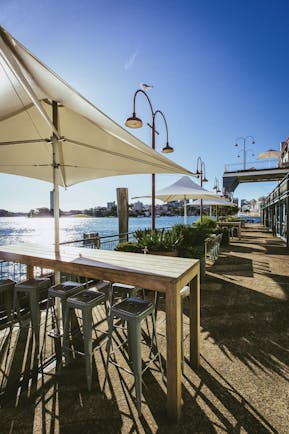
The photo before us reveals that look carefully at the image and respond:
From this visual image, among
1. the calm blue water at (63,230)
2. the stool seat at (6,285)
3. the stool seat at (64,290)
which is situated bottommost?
the calm blue water at (63,230)

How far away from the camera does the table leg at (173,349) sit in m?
1.73

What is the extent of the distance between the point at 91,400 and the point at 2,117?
3.57m

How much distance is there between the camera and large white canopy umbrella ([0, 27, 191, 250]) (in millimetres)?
2094

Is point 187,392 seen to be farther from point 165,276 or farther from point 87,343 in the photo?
point 165,276

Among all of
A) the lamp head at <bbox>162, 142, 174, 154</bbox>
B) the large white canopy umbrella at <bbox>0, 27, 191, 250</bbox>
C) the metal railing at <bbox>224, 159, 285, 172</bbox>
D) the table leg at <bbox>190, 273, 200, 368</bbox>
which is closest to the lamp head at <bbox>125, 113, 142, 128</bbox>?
the large white canopy umbrella at <bbox>0, 27, 191, 250</bbox>

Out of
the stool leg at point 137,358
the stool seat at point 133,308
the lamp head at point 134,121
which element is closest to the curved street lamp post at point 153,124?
the lamp head at point 134,121

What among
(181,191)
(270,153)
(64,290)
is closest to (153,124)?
(181,191)

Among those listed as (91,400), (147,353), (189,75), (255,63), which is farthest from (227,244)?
(91,400)

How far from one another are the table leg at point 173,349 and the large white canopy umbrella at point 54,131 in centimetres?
194

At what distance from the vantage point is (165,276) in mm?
1777

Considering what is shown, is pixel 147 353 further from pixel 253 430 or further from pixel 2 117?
pixel 2 117

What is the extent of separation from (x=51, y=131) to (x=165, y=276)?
3.20m

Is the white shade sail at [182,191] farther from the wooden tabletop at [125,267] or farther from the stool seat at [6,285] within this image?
the stool seat at [6,285]

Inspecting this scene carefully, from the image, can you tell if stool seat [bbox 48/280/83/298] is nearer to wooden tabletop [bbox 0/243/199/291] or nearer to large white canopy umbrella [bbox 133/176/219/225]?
wooden tabletop [bbox 0/243/199/291]
